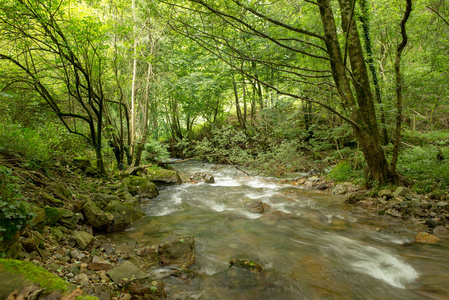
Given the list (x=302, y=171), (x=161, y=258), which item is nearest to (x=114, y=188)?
(x=161, y=258)

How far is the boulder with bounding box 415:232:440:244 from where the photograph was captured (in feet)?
15.0

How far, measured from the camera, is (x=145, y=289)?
9.60 feet

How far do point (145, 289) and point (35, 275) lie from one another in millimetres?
1244

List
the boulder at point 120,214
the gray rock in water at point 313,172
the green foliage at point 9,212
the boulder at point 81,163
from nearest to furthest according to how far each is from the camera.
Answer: the green foliage at point 9,212 < the boulder at point 120,214 < the boulder at point 81,163 < the gray rock in water at point 313,172

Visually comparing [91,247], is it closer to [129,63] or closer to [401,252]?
[401,252]

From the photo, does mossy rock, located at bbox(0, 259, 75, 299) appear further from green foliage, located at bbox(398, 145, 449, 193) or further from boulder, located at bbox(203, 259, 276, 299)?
green foliage, located at bbox(398, 145, 449, 193)

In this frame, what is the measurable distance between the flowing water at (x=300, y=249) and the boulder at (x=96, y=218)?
0.41m

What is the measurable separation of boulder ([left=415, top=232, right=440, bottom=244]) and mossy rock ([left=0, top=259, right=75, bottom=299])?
6.07 meters

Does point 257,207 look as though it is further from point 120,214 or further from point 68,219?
point 68,219

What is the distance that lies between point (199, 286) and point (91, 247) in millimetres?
2031

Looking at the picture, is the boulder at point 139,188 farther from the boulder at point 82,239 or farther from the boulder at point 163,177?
the boulder at point 82,239

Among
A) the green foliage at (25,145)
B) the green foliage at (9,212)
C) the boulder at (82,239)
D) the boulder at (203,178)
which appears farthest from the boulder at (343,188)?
the green foliage at (25,145)

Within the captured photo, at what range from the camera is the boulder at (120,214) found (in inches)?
207

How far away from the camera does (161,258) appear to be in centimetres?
391
